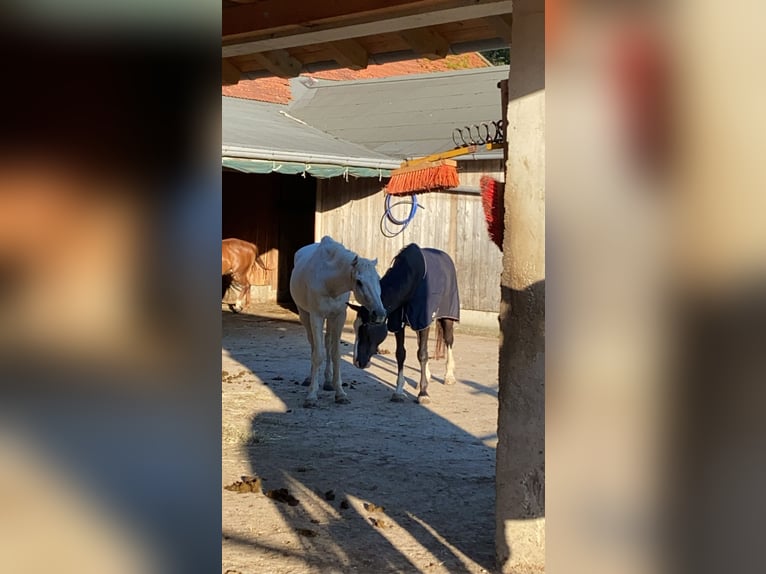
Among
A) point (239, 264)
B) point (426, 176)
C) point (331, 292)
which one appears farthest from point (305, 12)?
point (239, 264)

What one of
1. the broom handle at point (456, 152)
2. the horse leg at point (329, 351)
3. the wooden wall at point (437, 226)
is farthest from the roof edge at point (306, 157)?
the broom handle at point (456, 152)

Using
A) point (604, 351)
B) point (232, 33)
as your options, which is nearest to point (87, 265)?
point (604, 351)

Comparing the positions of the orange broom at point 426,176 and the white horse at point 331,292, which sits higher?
the orange broom at point 426,176

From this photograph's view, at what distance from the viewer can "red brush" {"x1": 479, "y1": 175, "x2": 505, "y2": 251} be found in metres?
4.42

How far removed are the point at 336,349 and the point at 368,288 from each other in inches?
43.5

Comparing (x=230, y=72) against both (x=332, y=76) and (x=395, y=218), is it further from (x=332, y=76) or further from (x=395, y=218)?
(x=332, y=76)

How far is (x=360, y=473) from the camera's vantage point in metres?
6.05

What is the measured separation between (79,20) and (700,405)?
0.76 meters

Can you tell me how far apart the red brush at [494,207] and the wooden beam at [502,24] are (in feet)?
2.56

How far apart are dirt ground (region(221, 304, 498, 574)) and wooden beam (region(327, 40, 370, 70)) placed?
265 cm

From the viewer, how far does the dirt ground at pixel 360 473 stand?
14.8 feet

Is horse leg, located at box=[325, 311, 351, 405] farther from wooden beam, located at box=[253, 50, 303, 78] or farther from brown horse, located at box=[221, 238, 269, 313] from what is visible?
brown horse, located at box=[221, 238, 269, 313]

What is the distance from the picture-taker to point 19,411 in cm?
84

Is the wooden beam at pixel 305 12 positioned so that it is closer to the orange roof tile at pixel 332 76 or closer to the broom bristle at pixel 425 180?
the broom bristle at pixel 425 180
